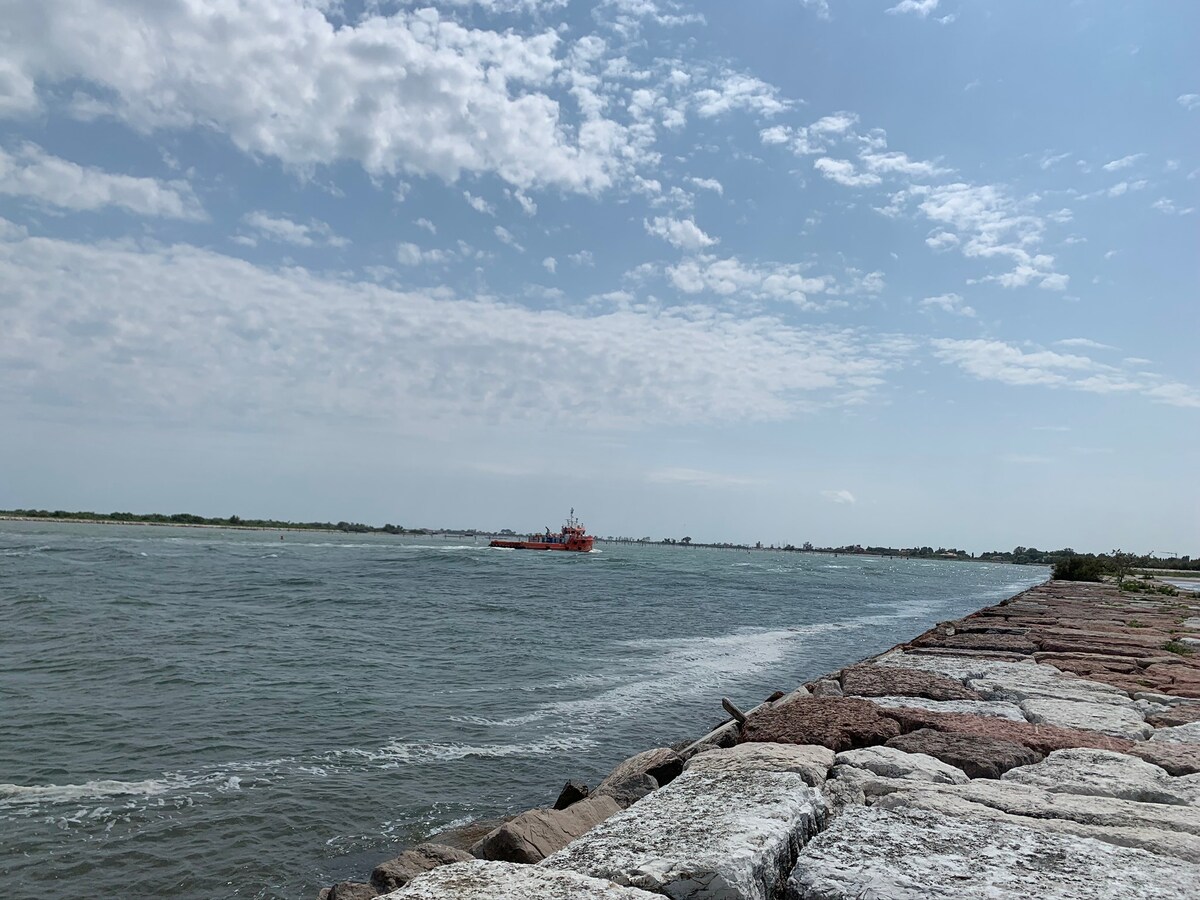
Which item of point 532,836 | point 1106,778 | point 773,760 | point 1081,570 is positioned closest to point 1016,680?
point 1106,778

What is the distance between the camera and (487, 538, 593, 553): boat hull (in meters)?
80.1

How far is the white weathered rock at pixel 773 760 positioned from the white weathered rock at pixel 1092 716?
76.3 inches

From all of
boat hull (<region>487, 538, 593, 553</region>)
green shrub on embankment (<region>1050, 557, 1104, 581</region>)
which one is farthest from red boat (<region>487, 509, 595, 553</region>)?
green shrub on embankment (<region>1050, 557, 1104, 581</region>)

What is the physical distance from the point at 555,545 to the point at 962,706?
79.8 meters

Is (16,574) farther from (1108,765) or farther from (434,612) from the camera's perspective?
(1108,765)

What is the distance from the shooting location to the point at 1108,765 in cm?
356

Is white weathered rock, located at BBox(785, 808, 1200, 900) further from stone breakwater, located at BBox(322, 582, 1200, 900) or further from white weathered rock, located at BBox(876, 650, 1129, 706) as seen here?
white weathered rock, located at BBox(876, 650, 1129, 706)

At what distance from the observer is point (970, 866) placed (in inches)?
88.6

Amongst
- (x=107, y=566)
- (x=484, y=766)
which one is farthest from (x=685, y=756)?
(x=107, y=566)

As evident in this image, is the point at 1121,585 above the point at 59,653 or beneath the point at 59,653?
above

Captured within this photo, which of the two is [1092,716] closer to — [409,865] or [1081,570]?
[409,865]

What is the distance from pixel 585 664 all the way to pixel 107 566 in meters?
26.5

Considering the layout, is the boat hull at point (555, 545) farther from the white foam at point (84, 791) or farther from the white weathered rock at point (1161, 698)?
the white weathered rock at point (1161, 698)

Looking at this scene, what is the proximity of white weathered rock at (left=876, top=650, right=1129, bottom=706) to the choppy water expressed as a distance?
3.06 metres
